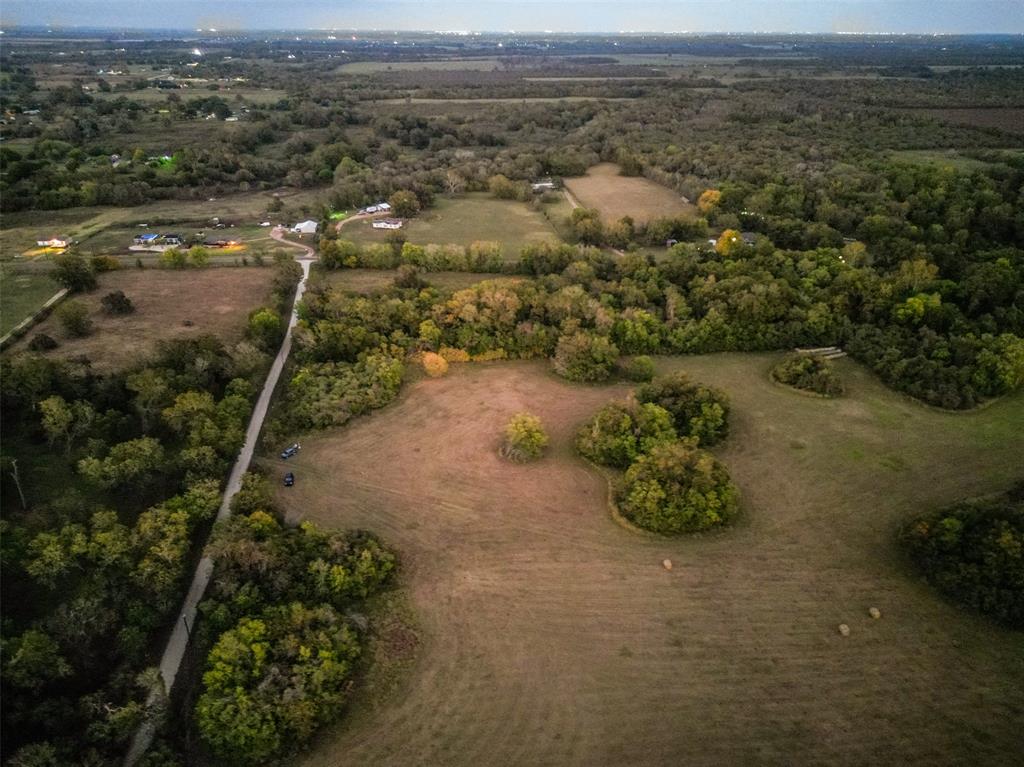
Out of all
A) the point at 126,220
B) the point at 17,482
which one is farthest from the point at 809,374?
the point at 126,220

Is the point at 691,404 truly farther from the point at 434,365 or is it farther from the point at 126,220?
the point at 126,220

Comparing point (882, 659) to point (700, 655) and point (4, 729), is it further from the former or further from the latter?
point (4, 729)

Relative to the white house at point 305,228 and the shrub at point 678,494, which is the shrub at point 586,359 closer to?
the shrub at point 678,494

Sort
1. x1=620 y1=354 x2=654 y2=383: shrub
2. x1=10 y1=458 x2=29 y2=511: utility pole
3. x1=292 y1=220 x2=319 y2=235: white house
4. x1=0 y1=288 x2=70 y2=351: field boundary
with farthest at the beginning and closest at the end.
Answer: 1. x1=292 y1=220 x2=319 y2=235: white house
2. x1=0 y1=288 x2=70 y2=351: field boundary
3. x1=620 y1=354 x2=654 y2=383: shrub
4. x1=10 y1=458 x2=29 y2=511: utility pole

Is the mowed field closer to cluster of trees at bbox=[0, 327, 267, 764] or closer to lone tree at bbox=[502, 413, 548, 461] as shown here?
lone tree at bbox=[502, 413, 548, 461]

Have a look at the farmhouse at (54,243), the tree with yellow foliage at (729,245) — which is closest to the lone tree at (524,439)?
the tree with yellow foliage at (729,245)

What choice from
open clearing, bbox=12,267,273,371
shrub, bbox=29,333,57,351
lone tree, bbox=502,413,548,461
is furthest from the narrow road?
shrub, bbox=29,333,57,351
